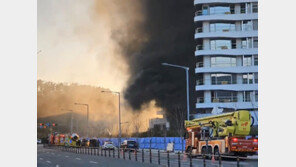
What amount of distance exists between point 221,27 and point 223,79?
789cm

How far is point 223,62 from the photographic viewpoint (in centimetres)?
7900

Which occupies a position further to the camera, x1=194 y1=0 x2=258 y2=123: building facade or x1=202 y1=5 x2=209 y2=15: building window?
x1=202 y1=5 x2=209 y2=15: building window

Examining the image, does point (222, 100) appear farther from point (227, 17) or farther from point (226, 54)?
point (227, 17)

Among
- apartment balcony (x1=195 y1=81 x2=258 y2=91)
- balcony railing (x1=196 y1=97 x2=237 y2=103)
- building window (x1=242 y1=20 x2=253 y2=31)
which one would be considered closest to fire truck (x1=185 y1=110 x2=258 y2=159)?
apartment balcony (x1=195 y1=81 x2=258 y2=91)

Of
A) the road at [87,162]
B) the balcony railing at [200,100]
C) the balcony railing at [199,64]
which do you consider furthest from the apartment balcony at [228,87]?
the road at [87,162]

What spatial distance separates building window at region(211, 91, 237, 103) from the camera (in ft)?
244

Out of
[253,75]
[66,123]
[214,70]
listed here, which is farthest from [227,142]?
[66,123]

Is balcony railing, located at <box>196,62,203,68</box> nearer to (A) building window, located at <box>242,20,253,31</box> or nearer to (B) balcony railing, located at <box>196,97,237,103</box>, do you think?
(B) balcony railing, located at <box>196,97,237,103</box>

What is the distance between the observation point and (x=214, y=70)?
78750 millimetres

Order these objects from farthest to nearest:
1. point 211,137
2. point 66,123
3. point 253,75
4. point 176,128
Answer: point 66,123 < point 176,128 < point 253,75 < point 211,137

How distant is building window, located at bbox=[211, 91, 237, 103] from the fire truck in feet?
116
